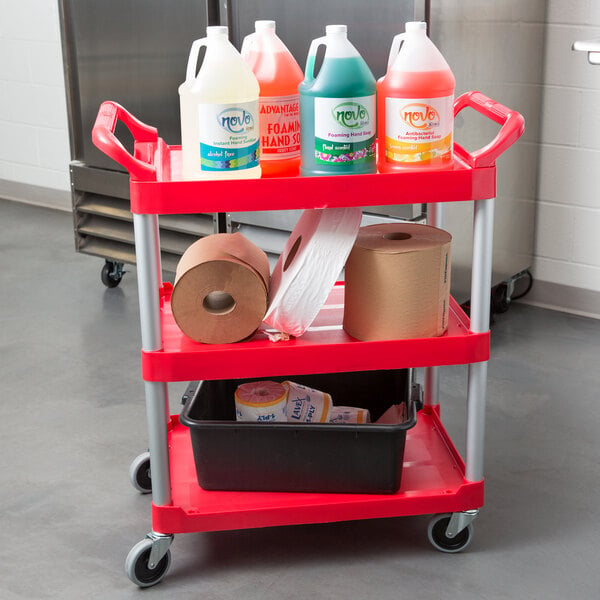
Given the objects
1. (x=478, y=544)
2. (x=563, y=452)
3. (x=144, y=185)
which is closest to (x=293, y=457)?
(x=478, y=544)

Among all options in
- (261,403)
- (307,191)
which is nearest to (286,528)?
(261,403)

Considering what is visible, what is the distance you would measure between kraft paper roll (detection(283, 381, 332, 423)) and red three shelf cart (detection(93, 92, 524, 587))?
0.15m

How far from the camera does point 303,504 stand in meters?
1.81

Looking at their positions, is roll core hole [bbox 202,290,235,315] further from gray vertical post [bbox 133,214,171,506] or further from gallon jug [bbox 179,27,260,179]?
gallon jug [bbox 179,27,260,179]

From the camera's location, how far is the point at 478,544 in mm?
1931

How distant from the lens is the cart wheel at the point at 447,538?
1.88 metres

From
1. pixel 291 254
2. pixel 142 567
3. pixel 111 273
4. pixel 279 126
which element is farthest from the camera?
pixel 111 273

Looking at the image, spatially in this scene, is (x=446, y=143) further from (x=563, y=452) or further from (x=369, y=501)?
(x=563, y=452)

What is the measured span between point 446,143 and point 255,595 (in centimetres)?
92

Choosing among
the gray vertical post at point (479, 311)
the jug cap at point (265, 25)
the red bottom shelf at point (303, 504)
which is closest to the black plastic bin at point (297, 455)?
the red bottom shelf at point (303, 504)

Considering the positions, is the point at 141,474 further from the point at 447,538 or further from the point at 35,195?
the point at 35,195

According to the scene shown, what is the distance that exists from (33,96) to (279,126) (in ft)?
10.7

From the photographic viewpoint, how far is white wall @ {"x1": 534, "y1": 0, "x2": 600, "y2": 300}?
2.94 m

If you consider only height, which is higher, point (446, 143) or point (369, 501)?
point (446, 143)
